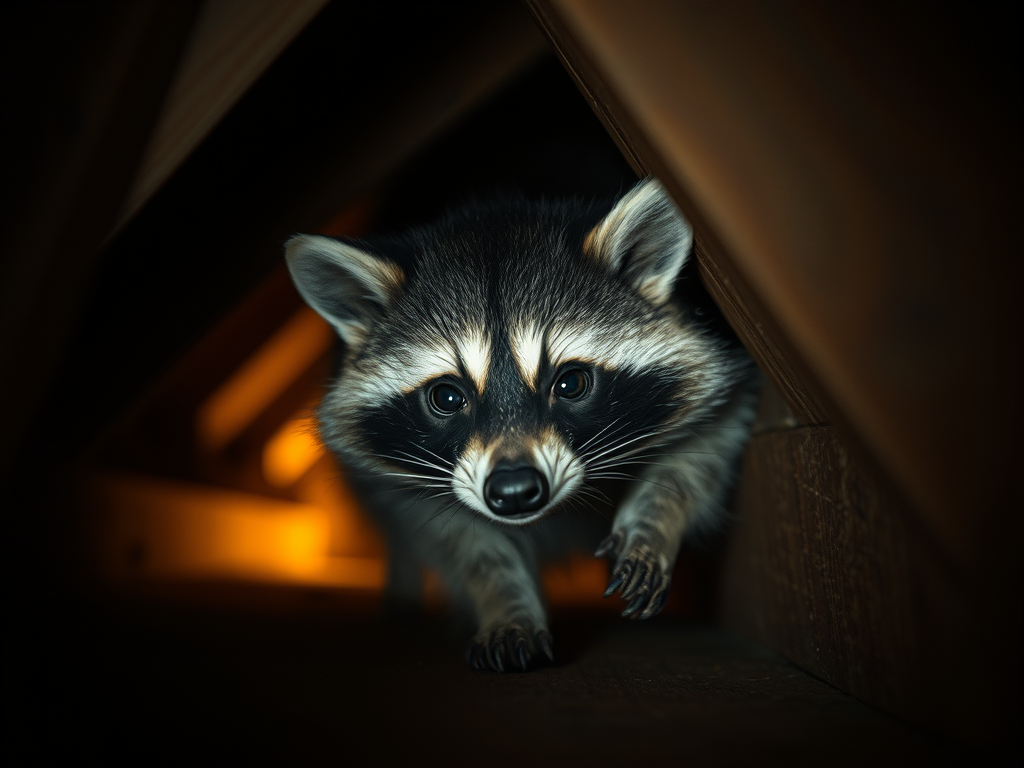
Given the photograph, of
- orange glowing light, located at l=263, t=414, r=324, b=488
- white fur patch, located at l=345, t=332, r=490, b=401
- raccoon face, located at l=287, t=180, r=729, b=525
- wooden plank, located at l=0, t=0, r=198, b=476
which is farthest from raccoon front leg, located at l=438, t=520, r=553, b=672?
orange glowing light, located at l=263, t=414, r=324, b=488

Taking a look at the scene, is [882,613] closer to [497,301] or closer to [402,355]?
[497,301]

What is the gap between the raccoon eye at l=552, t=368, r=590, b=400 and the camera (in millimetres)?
1822

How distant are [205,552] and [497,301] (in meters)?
2.37

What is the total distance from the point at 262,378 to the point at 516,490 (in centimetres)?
273

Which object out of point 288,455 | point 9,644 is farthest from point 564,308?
point 288,455

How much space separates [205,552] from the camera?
137 inches

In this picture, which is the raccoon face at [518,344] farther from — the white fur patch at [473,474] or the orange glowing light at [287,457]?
the orange glowing light at [287,457]

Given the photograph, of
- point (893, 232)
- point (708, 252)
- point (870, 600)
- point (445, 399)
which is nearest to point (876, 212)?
point (893, 232)

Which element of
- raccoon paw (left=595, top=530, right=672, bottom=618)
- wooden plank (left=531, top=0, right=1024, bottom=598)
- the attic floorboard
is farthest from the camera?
raccoon paw (left=595, top=530, right=672, bottom=618)

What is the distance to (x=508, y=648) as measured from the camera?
1656 mm

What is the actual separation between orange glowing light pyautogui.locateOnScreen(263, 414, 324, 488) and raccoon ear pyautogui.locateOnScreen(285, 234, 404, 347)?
203 centimetres

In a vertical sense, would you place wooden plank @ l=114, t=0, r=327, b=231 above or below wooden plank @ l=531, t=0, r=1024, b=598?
above

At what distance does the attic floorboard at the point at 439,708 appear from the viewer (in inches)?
42.1

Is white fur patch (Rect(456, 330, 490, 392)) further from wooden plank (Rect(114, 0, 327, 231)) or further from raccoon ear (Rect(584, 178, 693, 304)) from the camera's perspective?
wooden plank (Rect(114, 0, 327, 231))
